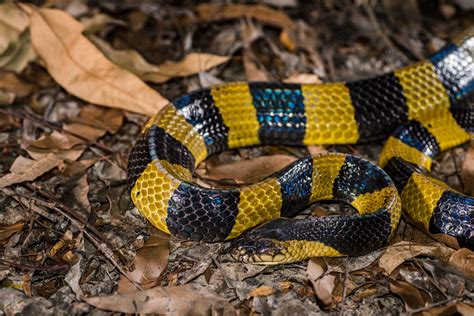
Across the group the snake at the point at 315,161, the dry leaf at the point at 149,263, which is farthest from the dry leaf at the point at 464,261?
the dry leaf at the point at 149,263

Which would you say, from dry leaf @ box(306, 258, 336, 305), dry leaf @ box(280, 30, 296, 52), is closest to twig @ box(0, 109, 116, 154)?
dry leaf @ box(306, 258, 336, 305)

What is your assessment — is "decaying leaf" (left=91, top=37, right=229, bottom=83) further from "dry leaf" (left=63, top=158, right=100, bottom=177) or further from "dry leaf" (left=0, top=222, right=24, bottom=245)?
"dry leaf" (left=0, top=222, right=24, bottom=245)

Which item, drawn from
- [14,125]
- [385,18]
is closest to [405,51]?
[385,18]

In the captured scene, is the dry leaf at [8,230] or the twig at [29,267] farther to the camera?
the dry leaf at [8,230]

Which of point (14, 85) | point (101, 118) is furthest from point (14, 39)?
point (101, 118)

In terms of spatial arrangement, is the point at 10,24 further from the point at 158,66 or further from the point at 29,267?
the point at 29,267

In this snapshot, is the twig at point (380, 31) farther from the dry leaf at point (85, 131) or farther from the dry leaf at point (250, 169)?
the dry leaf at point (85, 131)

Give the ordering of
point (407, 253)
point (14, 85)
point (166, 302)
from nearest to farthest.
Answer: point (166, 302), point (407, 253), point (14, 85)
